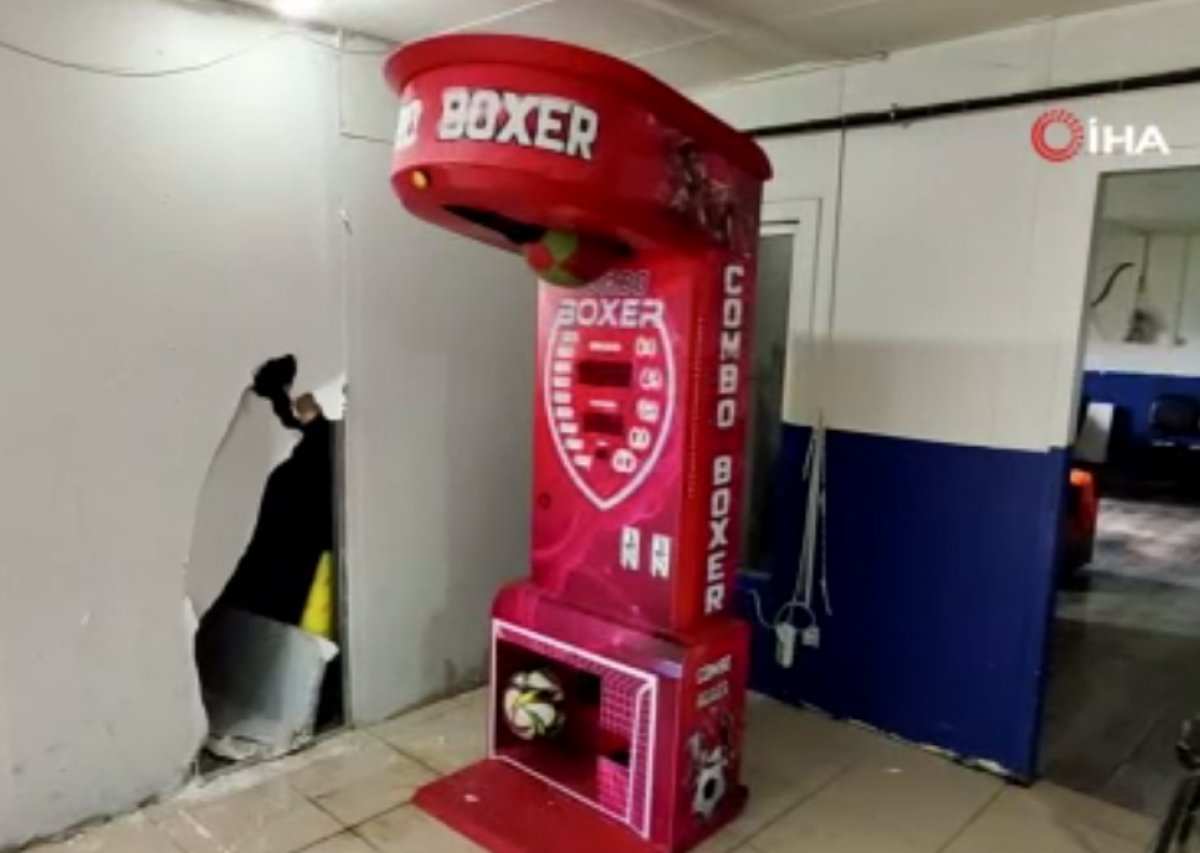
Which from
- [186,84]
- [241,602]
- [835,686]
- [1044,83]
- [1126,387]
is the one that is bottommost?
[835,686]

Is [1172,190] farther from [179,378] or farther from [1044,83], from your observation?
[179,378]

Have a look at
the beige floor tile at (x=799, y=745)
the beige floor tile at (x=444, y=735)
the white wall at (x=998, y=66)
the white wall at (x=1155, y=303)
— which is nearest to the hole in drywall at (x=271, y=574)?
the beige floor tile at (x=444, y=735)

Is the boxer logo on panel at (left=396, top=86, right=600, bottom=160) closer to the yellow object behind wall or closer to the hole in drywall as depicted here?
the hole in drywall

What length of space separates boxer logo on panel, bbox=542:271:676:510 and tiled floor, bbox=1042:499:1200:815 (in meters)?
1.82

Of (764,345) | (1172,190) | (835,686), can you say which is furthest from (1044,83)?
(1172,190)

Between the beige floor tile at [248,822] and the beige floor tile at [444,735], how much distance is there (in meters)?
0.42

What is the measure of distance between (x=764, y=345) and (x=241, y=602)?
2199 mm

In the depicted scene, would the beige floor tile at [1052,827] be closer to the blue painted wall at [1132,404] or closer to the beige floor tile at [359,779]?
the beige floor tile at [359,779]

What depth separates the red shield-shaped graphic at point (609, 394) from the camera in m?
2.38

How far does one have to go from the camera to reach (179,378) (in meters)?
2.52

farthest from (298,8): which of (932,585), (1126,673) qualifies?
(1126,673)

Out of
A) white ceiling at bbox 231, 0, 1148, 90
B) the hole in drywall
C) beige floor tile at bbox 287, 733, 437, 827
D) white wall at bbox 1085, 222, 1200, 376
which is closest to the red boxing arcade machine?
beige floor tile at bbox 287, 733, 437, 827

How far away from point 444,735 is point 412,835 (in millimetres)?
606

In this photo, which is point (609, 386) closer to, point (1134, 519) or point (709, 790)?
point (709, 790)
